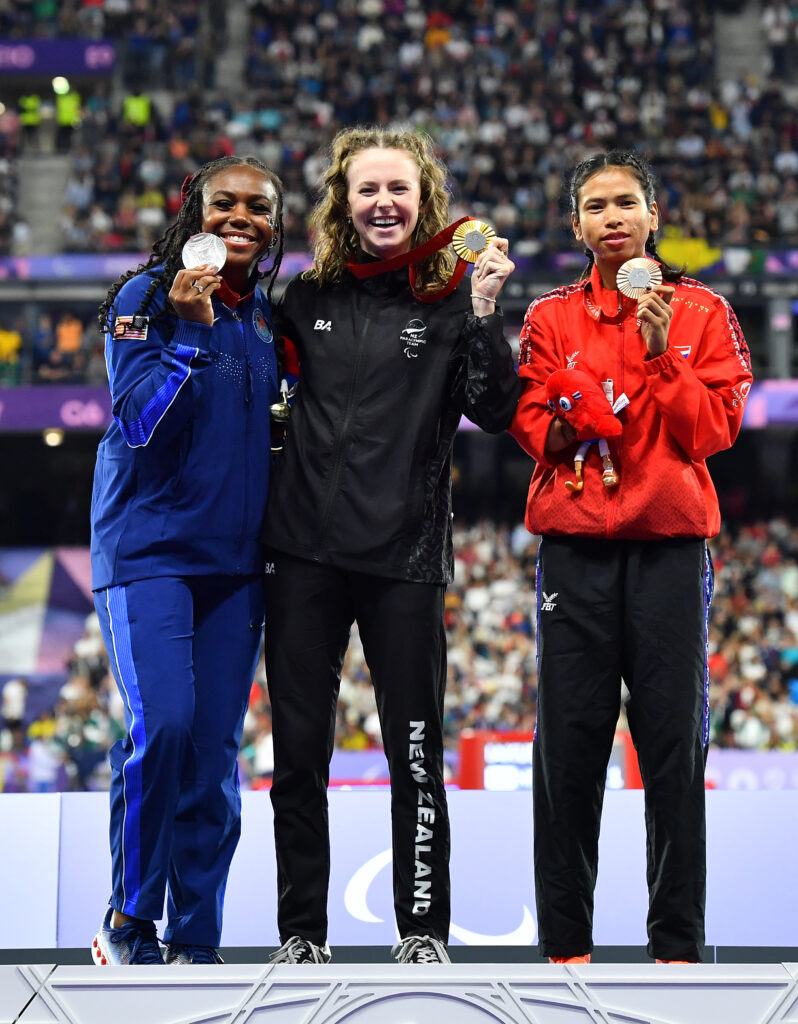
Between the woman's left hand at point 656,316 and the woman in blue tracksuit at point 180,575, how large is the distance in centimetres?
100

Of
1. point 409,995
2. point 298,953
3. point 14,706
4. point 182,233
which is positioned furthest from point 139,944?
point 14,706

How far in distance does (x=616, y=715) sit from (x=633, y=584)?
1.14 feet

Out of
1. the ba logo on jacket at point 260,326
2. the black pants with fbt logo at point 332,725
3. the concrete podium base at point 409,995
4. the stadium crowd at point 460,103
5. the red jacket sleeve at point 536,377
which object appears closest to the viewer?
the concrete podium base at point 409,995

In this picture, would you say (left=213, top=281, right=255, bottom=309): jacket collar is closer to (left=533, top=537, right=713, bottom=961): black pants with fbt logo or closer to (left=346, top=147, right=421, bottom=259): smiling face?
(left=346, top=147, right=421, bottom=259): smiling face

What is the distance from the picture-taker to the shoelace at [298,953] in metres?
2.97

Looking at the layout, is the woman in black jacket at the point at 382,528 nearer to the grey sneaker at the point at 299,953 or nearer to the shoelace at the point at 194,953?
the grey sneaker at the point at 299,953

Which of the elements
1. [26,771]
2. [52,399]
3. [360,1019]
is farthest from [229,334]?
[52,399]

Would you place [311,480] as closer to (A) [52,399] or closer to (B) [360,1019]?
(B) [360,1019]

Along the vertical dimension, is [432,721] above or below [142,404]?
below

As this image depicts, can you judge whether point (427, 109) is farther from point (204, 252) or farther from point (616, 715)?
point (616, 715)

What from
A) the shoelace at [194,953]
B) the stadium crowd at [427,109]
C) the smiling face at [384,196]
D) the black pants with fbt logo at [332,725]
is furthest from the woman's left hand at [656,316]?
the stadium crowd at [427,109]

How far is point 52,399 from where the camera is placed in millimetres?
16797

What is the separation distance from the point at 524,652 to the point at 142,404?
1128cm

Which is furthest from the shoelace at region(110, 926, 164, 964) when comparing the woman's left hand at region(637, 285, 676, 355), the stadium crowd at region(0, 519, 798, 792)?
the stadium crowd at region(0, 519, 798, 792)
